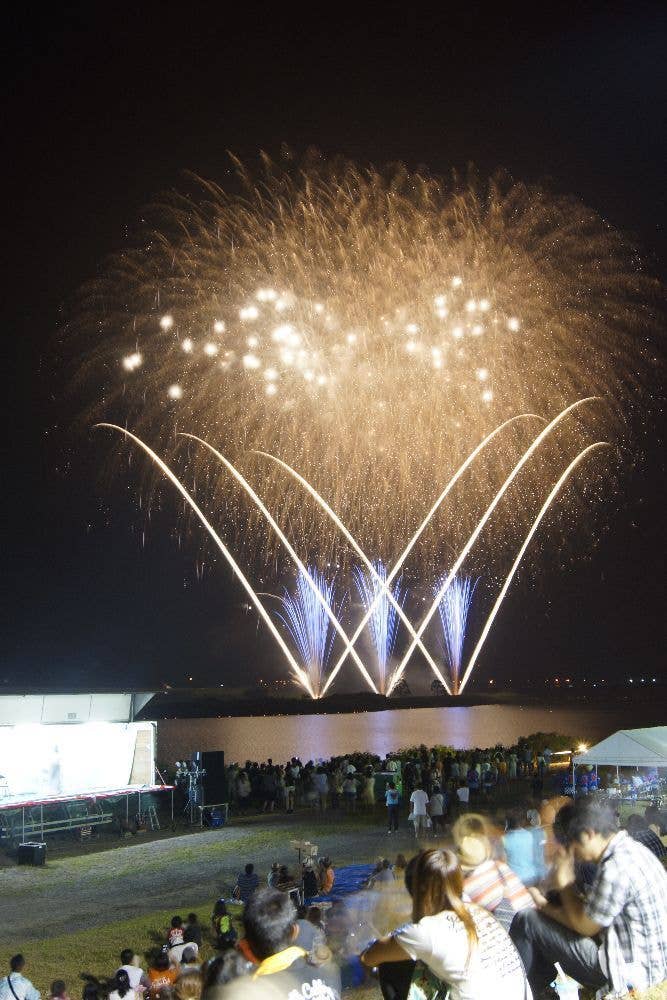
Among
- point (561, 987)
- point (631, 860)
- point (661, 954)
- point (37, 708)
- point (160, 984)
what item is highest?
point (37, 708)

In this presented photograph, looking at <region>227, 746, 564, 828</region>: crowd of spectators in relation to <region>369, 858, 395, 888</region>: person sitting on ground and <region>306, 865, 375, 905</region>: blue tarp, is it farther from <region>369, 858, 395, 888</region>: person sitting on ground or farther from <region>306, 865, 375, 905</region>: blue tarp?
<region>369, 858, 395, 888</region>: person sitting on ground

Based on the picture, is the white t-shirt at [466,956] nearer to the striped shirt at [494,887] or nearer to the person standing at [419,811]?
the striped shirt at [494,887]

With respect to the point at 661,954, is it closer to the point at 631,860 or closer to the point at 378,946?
the point at 631,860

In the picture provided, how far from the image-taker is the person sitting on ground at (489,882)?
432cm

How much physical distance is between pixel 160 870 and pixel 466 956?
13494mm

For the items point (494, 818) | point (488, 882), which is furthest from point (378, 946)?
point (494, 818)

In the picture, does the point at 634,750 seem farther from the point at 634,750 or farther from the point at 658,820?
the point at 658,820

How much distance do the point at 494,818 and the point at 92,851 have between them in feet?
25.1

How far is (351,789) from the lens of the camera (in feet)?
72.6

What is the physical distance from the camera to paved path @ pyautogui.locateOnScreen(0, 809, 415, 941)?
12.7 meters

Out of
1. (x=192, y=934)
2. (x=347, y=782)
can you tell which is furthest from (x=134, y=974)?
(x=347, y=782)

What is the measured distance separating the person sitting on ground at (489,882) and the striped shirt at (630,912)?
506 mm

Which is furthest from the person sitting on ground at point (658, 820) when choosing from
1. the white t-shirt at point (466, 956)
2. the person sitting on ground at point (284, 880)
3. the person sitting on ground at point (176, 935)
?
the white t-shirt at point (466, 956)

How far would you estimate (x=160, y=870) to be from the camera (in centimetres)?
1552
